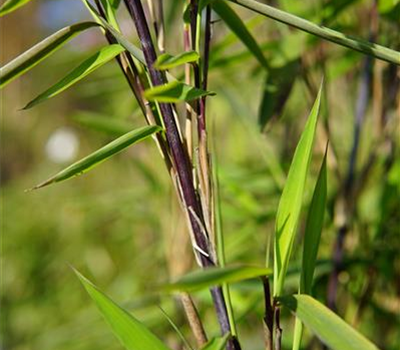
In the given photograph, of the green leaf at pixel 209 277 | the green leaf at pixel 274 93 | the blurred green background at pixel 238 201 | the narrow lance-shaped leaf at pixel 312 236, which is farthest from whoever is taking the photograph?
the blurred green background at pixel 238 201

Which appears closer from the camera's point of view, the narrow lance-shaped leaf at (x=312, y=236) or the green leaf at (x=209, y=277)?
the green leaf at (x=209, y=277)

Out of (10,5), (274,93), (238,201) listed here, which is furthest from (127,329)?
(238,201)

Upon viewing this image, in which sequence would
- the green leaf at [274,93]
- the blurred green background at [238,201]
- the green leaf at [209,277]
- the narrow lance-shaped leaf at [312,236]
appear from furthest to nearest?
the blurred green background at [238,201], the green leaf at [274,93], the narrow lance-shaped leaf at [312,236], the green leaf at [209,277]

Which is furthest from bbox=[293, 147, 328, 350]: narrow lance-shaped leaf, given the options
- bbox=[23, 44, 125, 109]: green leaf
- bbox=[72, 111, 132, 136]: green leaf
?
bbox=[72, 111, 132, 136]: green leaf

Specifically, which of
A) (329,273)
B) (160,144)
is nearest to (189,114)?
(160,144)

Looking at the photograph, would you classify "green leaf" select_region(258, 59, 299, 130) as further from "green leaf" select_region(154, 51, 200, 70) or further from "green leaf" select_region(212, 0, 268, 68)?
"green leaf" select_region(154, 51, 200, 70)

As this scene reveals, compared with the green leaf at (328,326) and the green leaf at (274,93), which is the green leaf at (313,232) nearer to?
the green leaf at (328,326)

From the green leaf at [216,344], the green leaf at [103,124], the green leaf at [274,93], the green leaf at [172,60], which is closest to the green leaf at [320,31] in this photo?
the green leaf at [172,60]
